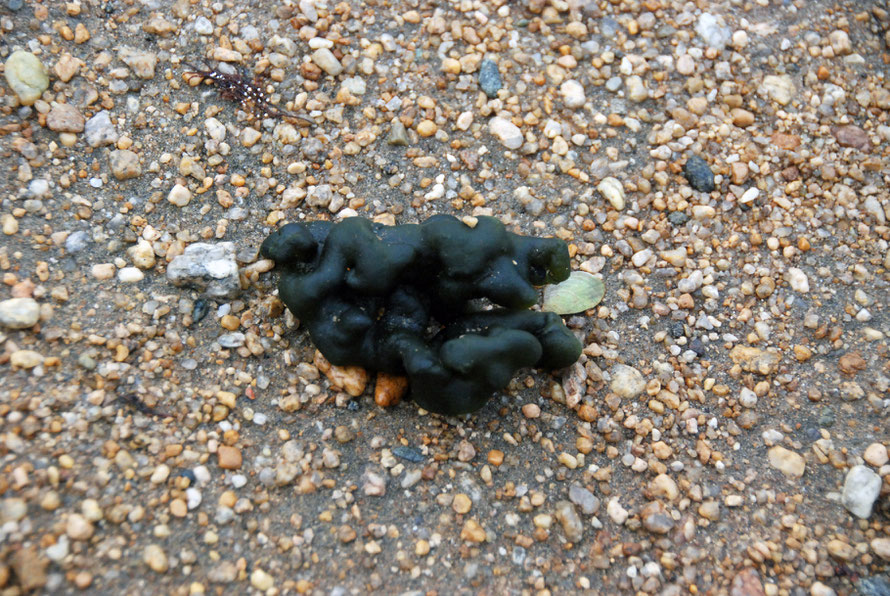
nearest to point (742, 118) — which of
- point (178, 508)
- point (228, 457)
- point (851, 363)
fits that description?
point (851, 363)

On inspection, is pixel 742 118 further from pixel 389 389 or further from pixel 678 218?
pixel 389 389

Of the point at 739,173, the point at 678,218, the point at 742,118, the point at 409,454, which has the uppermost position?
the point at 742,118

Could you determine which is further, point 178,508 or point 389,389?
point 389,389

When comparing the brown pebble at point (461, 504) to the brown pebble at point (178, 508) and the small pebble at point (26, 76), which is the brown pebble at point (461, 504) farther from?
the small pebble at point (26, 76)

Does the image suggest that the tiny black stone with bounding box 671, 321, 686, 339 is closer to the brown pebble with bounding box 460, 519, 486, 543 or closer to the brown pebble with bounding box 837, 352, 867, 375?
the brown pebble with bounding box 837, 352, 867, 375

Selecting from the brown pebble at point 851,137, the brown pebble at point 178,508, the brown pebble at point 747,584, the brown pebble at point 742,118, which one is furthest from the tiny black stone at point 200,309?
the brown pebble at point 851,137

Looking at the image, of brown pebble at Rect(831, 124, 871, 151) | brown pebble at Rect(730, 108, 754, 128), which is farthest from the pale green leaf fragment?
brown pebble at Rect(831, 124, 871, 151)

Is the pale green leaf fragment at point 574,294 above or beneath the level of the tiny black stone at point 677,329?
above

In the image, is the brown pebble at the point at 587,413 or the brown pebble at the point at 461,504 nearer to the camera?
the brown pebble at the point at 461,504
